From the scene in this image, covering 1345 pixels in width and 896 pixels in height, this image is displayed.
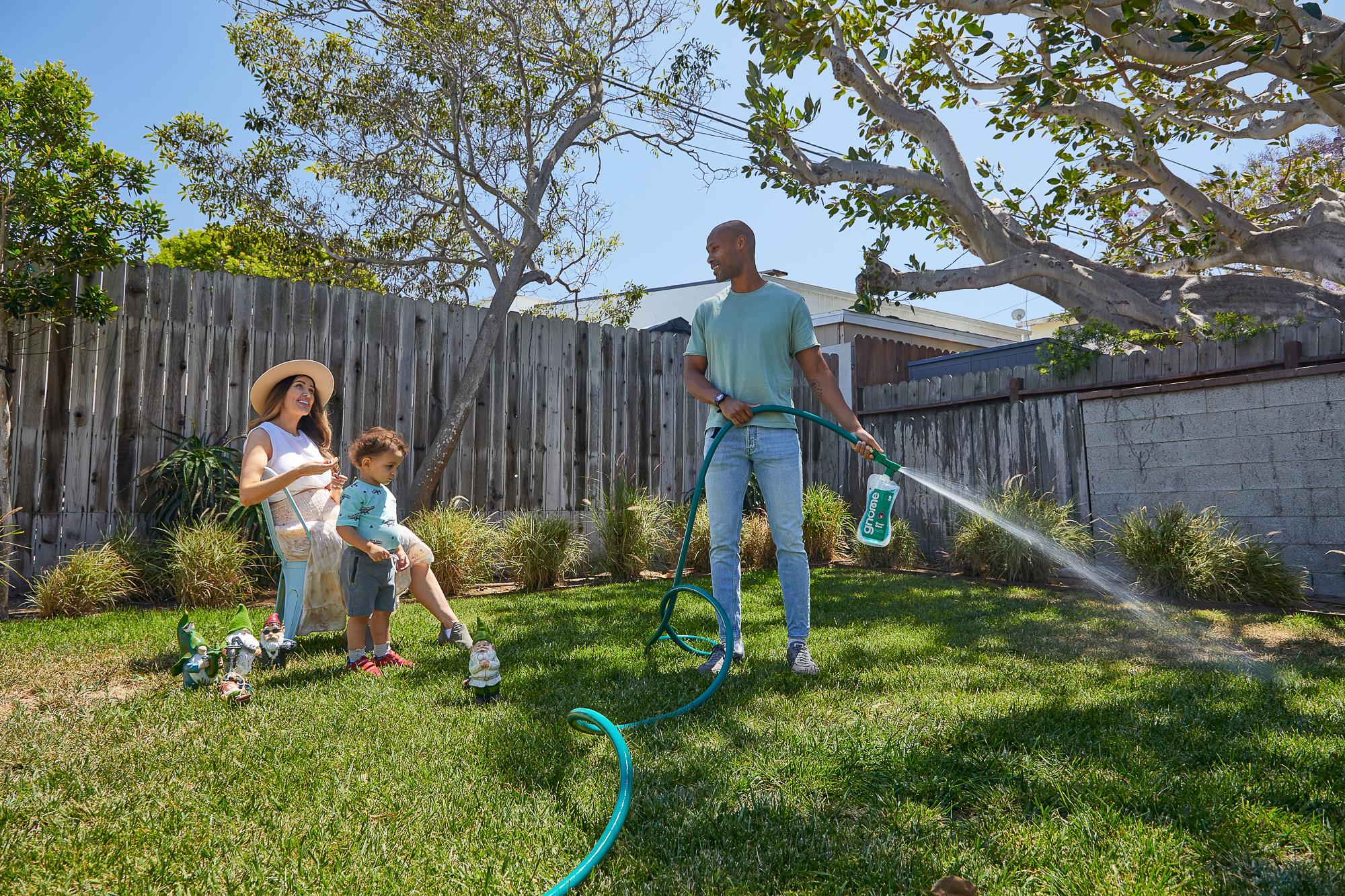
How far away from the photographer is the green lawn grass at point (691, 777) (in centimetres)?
163

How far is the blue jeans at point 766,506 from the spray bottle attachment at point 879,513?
0.27 meters

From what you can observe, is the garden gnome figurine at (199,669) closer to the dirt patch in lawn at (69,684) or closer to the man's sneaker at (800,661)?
the dirt patch in lawn at (69,684)

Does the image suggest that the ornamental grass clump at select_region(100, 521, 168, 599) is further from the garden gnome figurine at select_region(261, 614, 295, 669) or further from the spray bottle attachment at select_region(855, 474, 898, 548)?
the spray bottle attachment at select_region(855, 474, 898, 548)

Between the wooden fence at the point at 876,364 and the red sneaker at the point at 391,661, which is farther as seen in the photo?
the wooden fence at the point at 876,364

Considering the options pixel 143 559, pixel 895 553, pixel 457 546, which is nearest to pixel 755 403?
pixel 457 546

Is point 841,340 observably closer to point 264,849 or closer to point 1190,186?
point 1190,186

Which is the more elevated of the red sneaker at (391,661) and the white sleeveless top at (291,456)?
the white sleeveless top at (291,456)

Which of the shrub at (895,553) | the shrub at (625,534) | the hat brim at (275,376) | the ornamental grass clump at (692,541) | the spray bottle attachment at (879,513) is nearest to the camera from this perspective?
the spray bottle attachment at (879,513)

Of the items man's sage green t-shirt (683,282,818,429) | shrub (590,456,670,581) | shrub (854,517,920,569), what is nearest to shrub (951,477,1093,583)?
shrub (854,517,920,569)

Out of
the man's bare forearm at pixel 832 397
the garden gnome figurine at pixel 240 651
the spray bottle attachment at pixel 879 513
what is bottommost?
the garden gnome figurine at pixel 240 651

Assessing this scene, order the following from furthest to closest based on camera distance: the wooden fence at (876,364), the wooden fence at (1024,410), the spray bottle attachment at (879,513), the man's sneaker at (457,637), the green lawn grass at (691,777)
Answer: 1. the wooden fence at (876,364)
2. the wooden fence at (1024,410)
3. the man's sneaker at (457,637)
4. the spray bottle attachment at (879,513)
5. the green lawn grass at (691,777)

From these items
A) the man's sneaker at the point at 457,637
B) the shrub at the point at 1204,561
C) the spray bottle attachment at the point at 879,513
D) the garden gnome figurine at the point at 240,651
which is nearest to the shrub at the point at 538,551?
the man's sneaker at the point at 457,637

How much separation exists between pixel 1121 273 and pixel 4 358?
26.4ft

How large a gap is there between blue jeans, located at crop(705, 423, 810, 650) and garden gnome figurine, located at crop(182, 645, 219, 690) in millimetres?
1927
